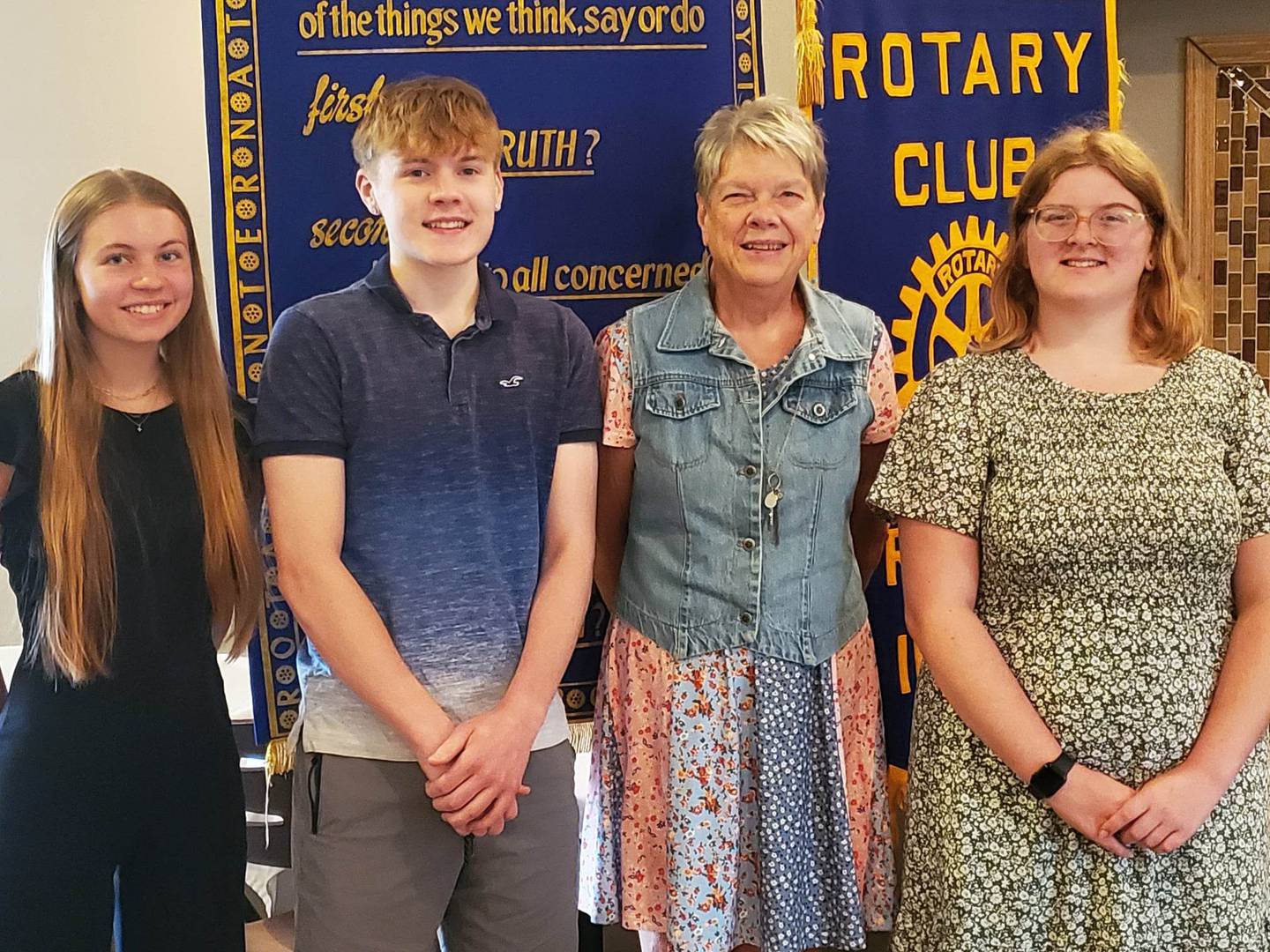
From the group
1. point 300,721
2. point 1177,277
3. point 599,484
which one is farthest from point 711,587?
point 1177,277

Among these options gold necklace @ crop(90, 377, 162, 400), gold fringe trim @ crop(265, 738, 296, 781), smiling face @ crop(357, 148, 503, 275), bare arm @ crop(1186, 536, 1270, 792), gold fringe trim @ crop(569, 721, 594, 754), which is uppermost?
smiling face @ crop(357, 148, 503, 275)

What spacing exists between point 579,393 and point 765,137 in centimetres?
48

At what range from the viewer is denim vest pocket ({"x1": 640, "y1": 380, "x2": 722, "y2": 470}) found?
1760 millimetres

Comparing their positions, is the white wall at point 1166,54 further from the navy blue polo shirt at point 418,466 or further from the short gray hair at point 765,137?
the navy blue polo shirt at point 418,466

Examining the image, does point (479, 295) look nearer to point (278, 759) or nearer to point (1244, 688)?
point (278, 759)

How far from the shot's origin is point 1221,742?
148cm

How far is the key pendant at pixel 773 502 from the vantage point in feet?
5.73

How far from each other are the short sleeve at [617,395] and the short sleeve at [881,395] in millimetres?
382

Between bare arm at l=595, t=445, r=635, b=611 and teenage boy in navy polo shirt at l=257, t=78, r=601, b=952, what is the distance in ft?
0.59

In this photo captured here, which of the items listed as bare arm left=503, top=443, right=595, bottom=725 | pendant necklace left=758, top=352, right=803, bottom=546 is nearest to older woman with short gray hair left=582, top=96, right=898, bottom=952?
pendant necklace left=758, top=352, right=803, bottom=546

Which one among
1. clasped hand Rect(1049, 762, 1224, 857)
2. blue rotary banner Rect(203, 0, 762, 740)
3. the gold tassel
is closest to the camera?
clasped hand Rect(1049, 762, 1224, 857)

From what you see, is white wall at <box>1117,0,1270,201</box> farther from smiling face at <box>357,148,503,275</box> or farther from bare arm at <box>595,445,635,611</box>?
smiling face at <box>357,148,503,275</box>

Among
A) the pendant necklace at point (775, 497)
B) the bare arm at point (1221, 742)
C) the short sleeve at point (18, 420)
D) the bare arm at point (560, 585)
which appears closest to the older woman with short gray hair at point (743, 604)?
the pendant necklace at point (775, 497)

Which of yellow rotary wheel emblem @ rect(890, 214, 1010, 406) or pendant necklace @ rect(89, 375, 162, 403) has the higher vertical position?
yellow rotary wheel emblem @ rect(890, 214, 1010, 406)
